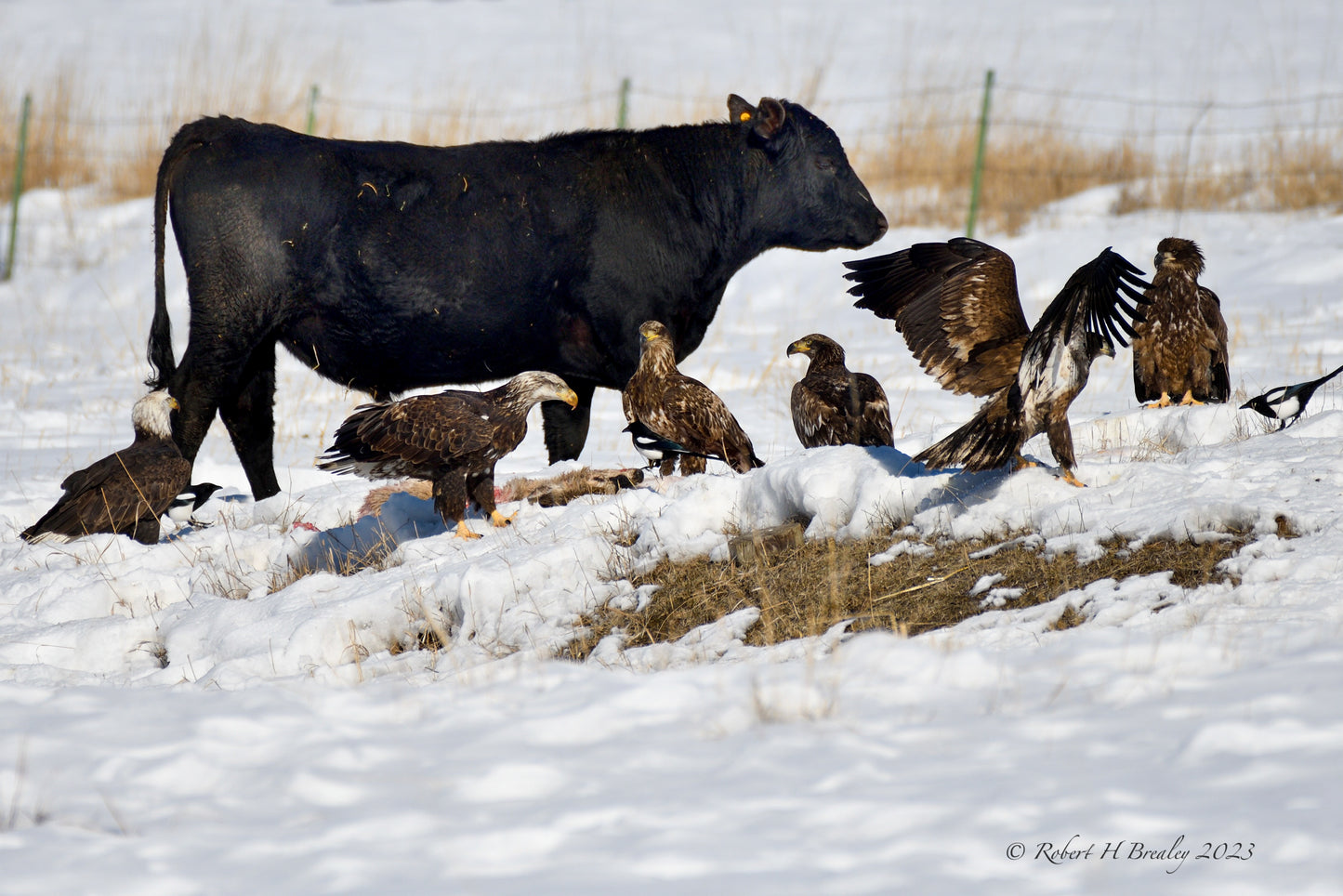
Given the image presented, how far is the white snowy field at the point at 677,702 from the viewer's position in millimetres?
2352

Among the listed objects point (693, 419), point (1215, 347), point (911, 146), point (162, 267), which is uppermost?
point (911, 146)

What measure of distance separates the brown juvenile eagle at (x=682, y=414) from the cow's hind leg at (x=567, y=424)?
3.50 feet

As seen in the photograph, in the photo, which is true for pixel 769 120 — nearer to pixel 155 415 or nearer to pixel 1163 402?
pixel 1163 402

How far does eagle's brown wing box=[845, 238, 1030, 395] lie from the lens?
16.9 ft

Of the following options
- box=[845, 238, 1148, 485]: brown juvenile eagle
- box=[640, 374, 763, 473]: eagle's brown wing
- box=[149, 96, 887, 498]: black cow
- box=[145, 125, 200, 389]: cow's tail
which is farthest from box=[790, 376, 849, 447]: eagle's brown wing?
box=[145, 125, 200, 389]: cow's tail

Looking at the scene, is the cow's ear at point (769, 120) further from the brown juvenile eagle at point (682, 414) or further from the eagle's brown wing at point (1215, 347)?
the eagle's brown wing at point (1215, 347)

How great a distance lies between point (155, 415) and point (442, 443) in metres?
1.98

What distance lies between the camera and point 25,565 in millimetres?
6059

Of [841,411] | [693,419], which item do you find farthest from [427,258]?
[841,411]

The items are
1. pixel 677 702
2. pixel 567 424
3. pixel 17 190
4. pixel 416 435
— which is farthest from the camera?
pixel 17 190

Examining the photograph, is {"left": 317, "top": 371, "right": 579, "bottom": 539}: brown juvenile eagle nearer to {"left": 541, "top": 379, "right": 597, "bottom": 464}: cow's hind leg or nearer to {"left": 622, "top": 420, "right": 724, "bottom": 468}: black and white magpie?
{"left": 622, "top": 420, "right": 724, "bottom": 468}: black and white magpie

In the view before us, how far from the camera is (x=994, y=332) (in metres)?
5.17

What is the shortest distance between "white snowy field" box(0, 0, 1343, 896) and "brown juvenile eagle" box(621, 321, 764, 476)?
437 mm

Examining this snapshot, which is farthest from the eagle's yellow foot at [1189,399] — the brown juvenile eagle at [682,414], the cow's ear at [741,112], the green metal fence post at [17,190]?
the green metal fence post at [17,190]
